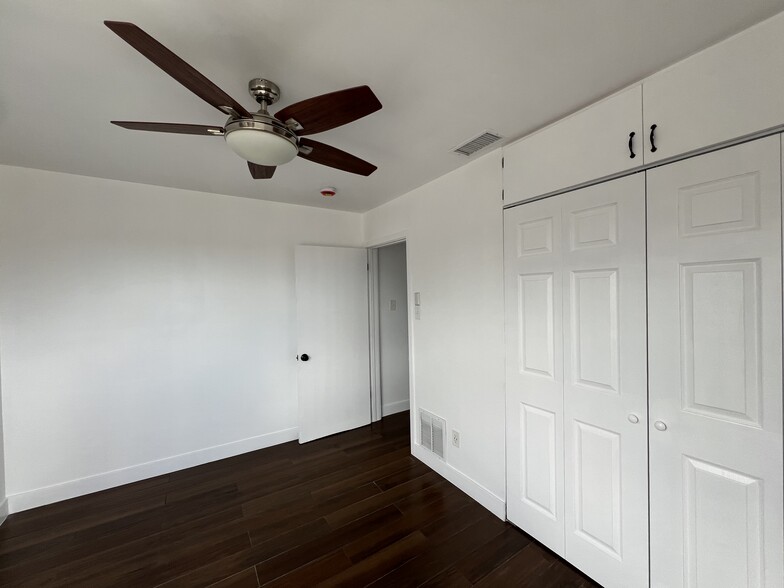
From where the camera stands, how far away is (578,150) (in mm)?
1595

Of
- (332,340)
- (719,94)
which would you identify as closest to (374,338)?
(332,340)

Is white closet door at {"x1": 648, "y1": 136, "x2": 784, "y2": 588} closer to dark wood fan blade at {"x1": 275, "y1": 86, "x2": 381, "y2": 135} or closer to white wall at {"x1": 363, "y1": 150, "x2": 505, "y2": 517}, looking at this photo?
white wall at {"x1": 363, "y1": 150, "x2": 505, "y2": 517}

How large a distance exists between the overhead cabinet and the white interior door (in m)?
2.26

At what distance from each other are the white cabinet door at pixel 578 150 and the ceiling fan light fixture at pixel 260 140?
1.33 m

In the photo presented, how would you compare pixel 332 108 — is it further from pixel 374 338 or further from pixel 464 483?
pixel 374 338

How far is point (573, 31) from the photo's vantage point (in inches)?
44.6

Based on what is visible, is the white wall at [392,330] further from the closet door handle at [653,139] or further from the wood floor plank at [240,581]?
the closet door handle at [653,139]

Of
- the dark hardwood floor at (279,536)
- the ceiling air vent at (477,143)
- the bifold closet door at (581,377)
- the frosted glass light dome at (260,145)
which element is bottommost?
the dark hardwood floor at (279,536)

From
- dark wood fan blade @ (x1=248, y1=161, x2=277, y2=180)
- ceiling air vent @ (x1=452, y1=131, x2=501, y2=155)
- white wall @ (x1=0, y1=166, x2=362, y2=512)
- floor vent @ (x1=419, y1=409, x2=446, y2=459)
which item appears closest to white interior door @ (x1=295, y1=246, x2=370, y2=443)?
white wall @ (x1=0, y1=166, x2=362, y2=512)

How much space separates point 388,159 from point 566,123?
1114mm

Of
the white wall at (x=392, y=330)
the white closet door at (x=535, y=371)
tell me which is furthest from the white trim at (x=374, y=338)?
the white closet door at (x=535, y=371)

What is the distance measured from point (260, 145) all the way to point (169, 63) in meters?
0.38

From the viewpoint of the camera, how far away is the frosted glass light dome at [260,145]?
1.22m

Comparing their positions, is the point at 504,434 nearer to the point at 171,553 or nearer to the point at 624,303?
the point at 624,303
